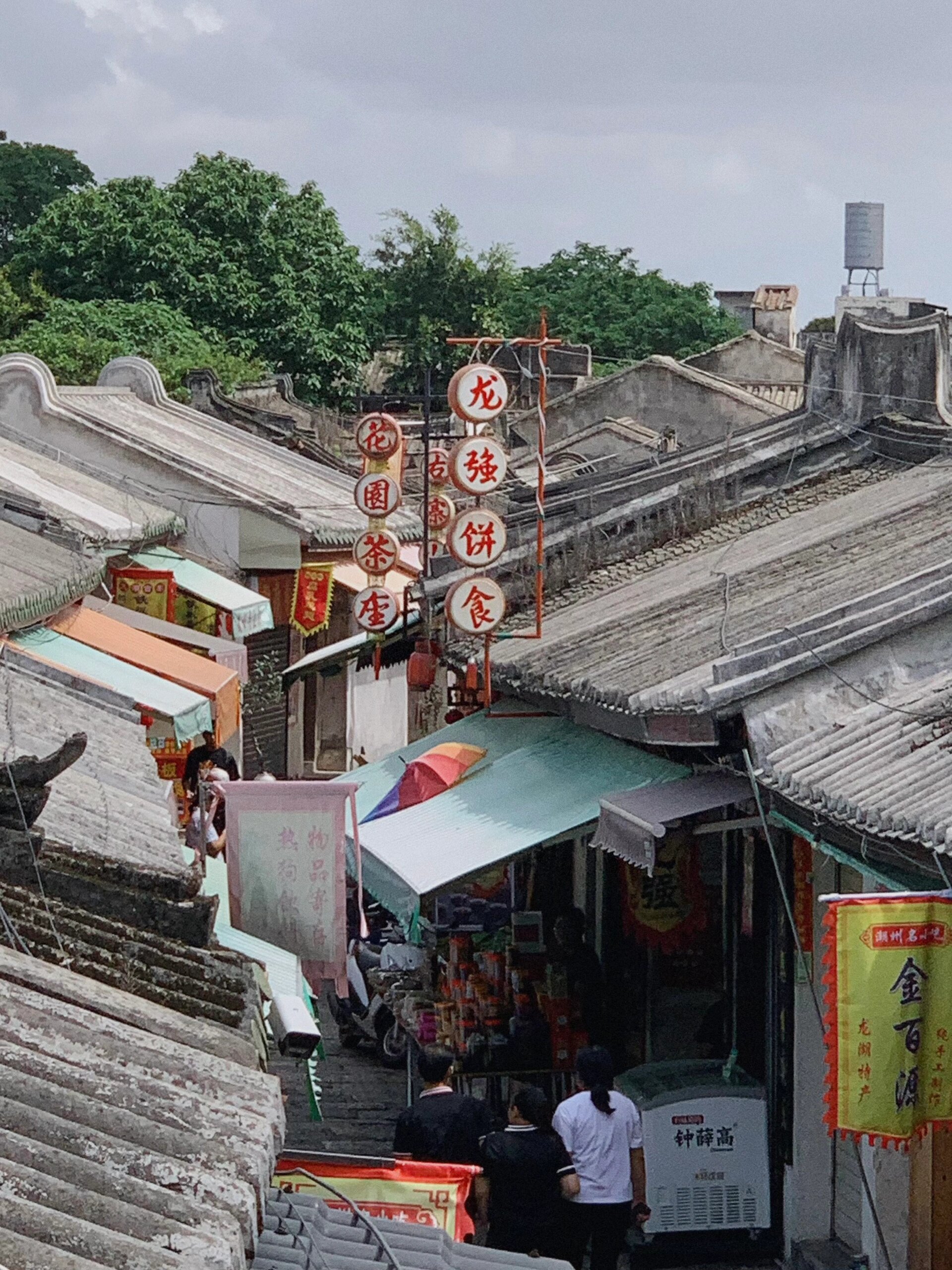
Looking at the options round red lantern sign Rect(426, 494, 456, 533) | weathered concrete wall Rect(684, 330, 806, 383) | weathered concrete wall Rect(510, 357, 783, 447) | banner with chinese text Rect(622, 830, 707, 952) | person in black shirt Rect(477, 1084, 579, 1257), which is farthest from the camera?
weathered concrete wall Rect(684, 330, 806, 383)

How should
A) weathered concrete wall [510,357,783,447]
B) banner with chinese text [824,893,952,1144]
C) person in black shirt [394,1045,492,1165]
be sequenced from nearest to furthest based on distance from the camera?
banner with chinese text [824,893,952,1144], person in black shirt [394,1045,492,1165], weathered concrete wall [510,357,783,447]

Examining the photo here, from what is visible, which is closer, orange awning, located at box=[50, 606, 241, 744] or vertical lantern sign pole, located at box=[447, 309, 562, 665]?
vertical lantern sign pole, located at box=[447, 309, 562, 665]

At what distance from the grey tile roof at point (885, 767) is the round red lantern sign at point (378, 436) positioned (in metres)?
11.0

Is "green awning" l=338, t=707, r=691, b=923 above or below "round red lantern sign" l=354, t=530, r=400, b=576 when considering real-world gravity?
below

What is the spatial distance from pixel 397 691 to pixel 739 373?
52.3 ft

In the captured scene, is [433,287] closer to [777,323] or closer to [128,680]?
[777,323]

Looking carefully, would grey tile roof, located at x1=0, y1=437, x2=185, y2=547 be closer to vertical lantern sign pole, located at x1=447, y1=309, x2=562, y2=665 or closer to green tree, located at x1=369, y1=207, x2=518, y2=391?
vertical lantern sign pole, located at x1=447, y1=309, x2=562, y2=665

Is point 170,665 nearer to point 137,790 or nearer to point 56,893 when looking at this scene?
point 137,790

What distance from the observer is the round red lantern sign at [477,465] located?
57.4ft

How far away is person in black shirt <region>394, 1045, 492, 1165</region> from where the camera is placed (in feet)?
35.3

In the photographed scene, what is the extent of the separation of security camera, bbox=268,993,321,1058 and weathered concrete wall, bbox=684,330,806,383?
36195 millimetres

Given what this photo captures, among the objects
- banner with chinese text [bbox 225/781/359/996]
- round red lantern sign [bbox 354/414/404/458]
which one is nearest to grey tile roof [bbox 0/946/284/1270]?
banner with chinese text [bbox 225/781/359/996]

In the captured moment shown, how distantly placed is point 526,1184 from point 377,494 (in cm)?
1206

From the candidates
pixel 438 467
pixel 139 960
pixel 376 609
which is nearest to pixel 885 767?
pixel 139 960
